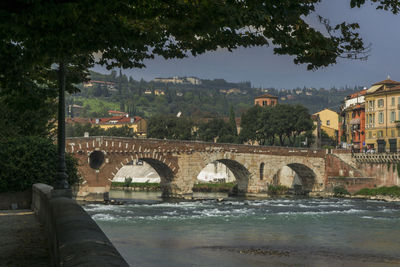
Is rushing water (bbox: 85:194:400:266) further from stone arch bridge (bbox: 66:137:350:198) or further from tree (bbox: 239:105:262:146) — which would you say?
tree (bbox: 239:105:262:146)

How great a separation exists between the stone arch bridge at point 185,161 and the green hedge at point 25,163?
29771 millimetres

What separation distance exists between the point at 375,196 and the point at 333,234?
3367 cm

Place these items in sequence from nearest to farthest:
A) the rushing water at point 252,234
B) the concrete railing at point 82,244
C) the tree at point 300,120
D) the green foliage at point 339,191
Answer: the concrete railing at point 82,244 → the rushing water at point 252,234 → the green foliage at point 339,191 → the tree at point 300,120

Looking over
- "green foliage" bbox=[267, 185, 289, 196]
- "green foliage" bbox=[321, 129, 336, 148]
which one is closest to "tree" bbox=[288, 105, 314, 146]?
"green foliage" bbox=[267, 185, 289, 196]

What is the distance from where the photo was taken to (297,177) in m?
81.6

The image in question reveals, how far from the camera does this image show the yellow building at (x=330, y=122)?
115 m

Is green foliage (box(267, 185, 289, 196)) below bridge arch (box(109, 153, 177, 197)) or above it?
below

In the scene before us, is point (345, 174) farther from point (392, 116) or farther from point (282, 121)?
point (282, 121)

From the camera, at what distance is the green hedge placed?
21875 millimetres

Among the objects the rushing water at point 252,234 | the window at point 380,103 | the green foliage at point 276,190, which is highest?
the window at point 380,103

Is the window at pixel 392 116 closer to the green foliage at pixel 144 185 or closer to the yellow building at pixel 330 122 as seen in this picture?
the green foliage at pixel 144 185

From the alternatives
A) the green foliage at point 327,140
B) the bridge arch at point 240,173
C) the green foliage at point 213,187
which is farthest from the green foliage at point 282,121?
the green foliage at point 327,140

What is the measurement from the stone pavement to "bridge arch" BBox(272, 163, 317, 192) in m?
57.8

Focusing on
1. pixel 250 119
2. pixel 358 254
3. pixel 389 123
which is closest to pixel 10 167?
pixel 358 254
